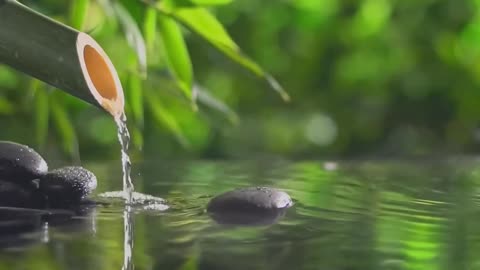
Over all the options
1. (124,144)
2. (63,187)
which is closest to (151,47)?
(124,144)

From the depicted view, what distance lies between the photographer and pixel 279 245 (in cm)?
56

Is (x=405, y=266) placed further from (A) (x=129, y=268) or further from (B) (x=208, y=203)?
(B) (x=208, y=203)

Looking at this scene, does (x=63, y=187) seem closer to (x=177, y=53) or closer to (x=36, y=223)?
(x=36, y=223)

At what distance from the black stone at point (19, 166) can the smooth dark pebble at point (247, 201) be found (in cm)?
14

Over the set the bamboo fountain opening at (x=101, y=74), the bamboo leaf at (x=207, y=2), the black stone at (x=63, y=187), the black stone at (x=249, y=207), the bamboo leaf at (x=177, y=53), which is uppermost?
the bamboo leaf at (x=207, y=2)

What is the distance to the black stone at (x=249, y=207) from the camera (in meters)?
0.67

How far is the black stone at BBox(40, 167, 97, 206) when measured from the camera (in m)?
0.73

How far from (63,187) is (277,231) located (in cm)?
19

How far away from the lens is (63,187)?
73cm

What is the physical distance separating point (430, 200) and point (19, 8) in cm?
37

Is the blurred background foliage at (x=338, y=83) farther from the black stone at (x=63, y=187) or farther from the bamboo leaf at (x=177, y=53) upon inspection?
the black stone at (x=63, y=187)

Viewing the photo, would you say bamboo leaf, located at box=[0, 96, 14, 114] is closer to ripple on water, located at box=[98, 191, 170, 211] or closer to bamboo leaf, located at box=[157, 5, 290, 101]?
bamboo leaf, located at box=[157, 5, 290, 101]

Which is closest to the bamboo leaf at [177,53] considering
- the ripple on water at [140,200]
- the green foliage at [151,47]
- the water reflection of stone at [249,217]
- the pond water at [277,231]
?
the green foliage at [151,47]

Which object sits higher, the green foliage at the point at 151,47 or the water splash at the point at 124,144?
the green foliage at the point at 151,47
